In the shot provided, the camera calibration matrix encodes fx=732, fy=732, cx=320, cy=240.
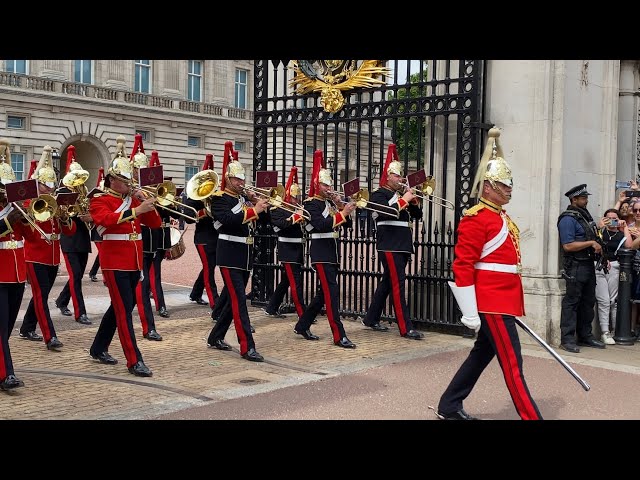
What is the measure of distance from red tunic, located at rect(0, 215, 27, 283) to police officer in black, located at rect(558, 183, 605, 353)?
601 centimetres

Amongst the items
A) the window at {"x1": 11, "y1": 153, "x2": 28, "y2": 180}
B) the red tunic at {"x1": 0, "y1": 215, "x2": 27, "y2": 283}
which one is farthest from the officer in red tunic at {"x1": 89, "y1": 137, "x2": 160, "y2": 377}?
the window at {"x1": 11, "y1": 153, "x2": 28, "y2": 180}

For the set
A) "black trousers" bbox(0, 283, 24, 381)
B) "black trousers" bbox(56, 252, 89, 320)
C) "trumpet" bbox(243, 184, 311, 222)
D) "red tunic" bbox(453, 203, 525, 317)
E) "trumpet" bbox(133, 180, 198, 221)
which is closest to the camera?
"red tunic" bbox(453, 203, 525, 317)

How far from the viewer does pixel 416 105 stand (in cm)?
984

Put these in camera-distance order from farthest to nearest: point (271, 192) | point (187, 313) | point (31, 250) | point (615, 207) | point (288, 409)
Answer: point (187, 313)
point (615, 207)
point (271, 192)
point (31, 250)
point (288, 409)

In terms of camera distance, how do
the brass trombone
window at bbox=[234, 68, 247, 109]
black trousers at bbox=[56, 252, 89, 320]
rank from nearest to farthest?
the brass trombone
black trousers at bbox=[56, 252, 89, 320]
window at bbox=[234, 68, 247, 109]

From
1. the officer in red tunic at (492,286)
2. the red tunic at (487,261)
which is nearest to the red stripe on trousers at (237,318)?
the officer in red tunic at (492,286)

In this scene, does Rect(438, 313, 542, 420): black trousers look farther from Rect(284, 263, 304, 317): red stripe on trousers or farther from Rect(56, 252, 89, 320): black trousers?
Rect(56, 252, 89, 320): black trousers

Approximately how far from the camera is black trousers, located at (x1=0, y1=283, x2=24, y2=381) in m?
6.34

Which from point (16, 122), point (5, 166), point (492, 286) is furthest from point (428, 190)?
point (16, 122)

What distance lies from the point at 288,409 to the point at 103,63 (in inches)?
1387

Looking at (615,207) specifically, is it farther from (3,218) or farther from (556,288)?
(3,218)

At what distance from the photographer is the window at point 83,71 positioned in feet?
121

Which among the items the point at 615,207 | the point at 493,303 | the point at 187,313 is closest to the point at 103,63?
the point at 187,313

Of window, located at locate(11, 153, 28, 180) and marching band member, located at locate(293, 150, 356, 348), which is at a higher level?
window, located at locate(11, 153, 28, 180)
